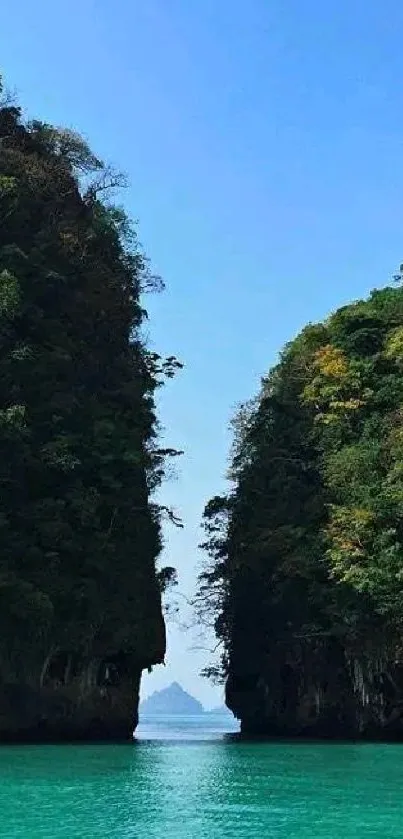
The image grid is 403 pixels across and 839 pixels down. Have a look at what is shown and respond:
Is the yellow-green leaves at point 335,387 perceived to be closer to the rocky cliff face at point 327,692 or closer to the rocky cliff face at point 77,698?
the rocky cliff face at point 327,692

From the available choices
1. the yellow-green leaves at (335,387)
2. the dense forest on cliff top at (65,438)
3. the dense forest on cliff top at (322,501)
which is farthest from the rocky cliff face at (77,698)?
the yellow-green leaves at (335,387)

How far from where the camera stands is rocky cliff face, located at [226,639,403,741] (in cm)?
Answer: 2225

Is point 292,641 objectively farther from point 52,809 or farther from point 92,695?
point 52,809

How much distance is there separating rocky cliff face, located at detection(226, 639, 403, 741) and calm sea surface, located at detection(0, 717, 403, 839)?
24.6 feet

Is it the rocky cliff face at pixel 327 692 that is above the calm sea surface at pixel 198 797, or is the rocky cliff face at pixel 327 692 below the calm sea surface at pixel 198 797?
above

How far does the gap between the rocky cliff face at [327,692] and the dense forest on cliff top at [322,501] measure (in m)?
0.46

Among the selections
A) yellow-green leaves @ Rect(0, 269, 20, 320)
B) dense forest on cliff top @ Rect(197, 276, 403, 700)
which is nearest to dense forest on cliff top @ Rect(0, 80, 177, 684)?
yellow-green leaves @ Rect(0, 269, 20, 320)

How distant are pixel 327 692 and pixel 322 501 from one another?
5.44 meters

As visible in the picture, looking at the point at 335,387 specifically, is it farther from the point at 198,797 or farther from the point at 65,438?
the point at 198,797

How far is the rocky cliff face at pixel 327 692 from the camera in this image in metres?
22.2

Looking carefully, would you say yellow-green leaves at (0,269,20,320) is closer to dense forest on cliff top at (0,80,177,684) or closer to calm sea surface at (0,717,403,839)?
dense forest on cliff top at (0,80,177,684)

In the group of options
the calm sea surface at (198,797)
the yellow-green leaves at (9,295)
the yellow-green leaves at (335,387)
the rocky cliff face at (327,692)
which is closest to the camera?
the calm sea surface at (198,797)

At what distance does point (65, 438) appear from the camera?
Answer: 18391mm

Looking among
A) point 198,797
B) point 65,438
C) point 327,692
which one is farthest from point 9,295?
point 327,692
